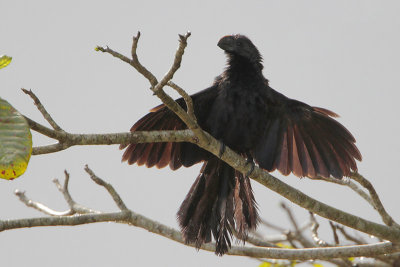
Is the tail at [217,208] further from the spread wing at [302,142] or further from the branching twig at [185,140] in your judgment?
the spread wing at [302,142]

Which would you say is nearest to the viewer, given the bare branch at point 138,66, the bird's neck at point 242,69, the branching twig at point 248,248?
the bare branch at point 138,66

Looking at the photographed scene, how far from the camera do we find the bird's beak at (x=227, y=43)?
424 cm

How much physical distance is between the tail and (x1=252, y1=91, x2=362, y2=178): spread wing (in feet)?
0.91

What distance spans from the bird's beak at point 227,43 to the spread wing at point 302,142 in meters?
0.49

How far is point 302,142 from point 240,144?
63cm

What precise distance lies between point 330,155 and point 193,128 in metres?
1.67

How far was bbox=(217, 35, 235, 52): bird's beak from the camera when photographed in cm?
424

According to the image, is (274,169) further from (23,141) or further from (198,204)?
(23,141)

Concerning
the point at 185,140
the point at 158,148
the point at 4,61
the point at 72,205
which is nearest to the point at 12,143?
the point at 4,61

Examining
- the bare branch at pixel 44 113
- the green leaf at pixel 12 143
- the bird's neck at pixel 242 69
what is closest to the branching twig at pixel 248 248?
the bare branch at pixel 44 113

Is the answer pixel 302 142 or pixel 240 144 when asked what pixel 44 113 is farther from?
pixel 302 142

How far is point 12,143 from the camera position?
2.01 m

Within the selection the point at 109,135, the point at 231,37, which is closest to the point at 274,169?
the point at 231,37

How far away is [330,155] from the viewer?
4309 mm
